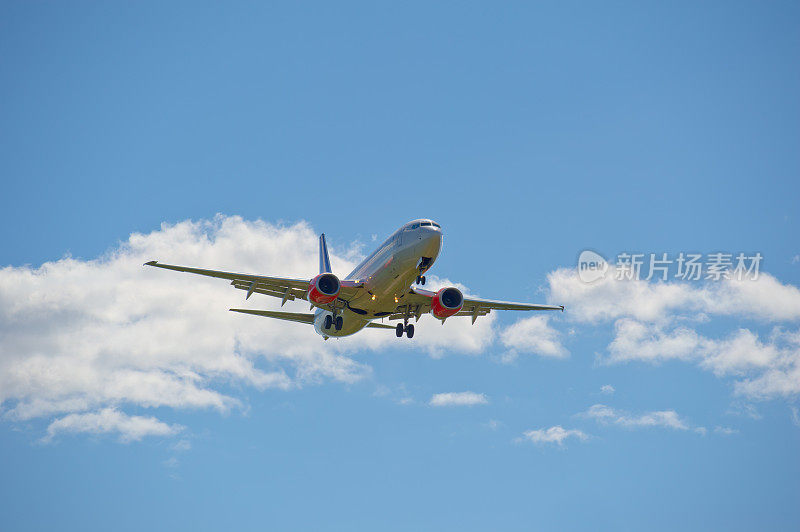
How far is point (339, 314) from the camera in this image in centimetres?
4953

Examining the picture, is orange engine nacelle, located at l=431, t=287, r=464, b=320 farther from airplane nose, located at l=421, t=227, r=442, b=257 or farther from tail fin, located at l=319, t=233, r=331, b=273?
tail fin, located at l=319, t=233, r=331, b=273

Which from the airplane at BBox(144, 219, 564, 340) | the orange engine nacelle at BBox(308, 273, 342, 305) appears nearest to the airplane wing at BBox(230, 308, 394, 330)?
the airplane at BBox(144, 219, 564, 340)

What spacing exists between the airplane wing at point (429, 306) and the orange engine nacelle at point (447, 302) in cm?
100

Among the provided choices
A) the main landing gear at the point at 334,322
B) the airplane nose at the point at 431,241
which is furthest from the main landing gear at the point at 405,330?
the airplane nose at the point at 431,241

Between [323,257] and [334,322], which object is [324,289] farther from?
[323,257]

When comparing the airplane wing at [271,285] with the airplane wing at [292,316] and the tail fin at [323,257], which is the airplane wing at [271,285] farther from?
the tail fin at [323,257]

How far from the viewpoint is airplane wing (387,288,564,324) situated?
49531mm

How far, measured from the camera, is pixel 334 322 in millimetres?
49781

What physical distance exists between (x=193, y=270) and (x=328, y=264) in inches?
884

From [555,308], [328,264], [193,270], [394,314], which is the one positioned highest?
[328,264]

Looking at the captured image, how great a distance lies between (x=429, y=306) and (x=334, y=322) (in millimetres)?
6196

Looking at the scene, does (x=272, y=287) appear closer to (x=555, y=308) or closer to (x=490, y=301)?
(x=490, y=301)

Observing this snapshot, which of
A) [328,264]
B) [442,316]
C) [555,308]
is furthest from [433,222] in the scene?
[328,264]

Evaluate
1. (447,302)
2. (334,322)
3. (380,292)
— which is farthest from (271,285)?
(447,302)
